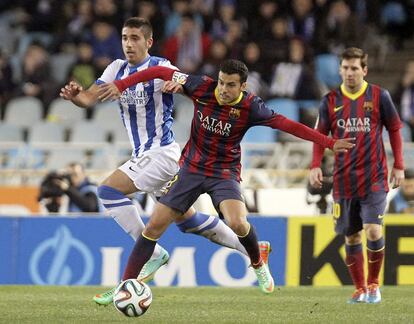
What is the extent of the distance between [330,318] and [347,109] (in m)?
2.09

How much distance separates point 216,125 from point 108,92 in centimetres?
94

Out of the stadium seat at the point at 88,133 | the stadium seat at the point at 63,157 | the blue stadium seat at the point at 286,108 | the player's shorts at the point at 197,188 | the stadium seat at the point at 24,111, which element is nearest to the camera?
the player's shorts at the point at 197,188

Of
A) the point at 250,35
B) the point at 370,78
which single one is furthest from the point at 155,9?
the point at 370,78

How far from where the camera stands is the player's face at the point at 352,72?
10281mm

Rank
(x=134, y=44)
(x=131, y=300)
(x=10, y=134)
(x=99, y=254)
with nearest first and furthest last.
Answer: (x=131, y=300)
(x=134, y=44)
(x=99, y=254)
(x=10, y=134)

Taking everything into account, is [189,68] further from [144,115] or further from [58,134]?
[144,115]

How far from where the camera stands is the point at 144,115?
33.9 ft

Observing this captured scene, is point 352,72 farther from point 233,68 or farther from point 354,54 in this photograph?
point 233,68

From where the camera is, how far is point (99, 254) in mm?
13469

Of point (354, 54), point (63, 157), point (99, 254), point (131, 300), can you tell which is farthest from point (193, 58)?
point (131, 300)

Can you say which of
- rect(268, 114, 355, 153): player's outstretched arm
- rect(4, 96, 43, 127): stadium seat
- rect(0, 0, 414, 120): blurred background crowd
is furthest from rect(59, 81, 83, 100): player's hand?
rect(4, 96, 43, 127): stadium seat

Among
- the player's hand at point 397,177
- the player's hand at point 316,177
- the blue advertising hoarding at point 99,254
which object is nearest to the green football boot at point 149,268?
the player's hand at point 316,177

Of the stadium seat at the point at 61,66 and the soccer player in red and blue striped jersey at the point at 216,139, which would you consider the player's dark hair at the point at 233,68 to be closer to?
the soccer player in red and blue striped jersey at the point at 216,139

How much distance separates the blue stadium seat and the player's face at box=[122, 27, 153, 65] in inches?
283
